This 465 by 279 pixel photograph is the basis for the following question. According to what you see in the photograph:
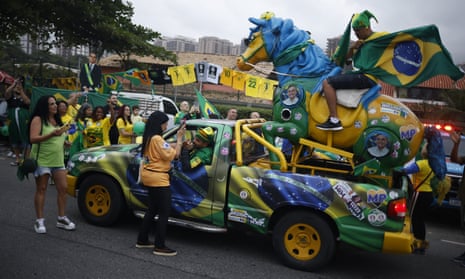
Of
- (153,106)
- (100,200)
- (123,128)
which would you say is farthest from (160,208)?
(153,106)

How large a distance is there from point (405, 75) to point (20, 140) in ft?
28.6

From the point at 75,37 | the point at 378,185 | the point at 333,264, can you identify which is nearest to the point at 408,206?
the point at 378,185

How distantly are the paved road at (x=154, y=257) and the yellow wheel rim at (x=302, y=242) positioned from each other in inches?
8.2

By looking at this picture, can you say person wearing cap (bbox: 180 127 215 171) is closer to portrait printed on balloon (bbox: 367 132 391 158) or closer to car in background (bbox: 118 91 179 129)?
portrait printed on balloon (bbox: 367 132 391 158)

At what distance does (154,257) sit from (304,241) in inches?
68.5

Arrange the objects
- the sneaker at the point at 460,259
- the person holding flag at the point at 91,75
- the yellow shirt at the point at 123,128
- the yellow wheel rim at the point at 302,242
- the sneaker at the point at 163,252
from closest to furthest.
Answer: the yellow wheel rim at the point at 302,242
the sneaker at the point at 163,252
the sneaker at the point at 460,259
the yellow shirt at the point at 123,128
the person holding flag at the point at 91,75

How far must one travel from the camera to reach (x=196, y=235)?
6.06 metres

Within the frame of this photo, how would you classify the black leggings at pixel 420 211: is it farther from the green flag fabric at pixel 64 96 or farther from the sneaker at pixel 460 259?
the green flag fabric at pixel 64 96

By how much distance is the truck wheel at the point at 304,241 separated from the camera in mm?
4812

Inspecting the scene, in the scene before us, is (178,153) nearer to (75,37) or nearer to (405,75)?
(405,75)

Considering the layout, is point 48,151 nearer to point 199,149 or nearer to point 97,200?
point 97,200

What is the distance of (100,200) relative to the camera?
600 centimetres

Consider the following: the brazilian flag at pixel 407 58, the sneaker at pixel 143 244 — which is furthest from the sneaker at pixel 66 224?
the brazilian flag at pixel 407 58

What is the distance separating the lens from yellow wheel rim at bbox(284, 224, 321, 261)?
4914 mm
